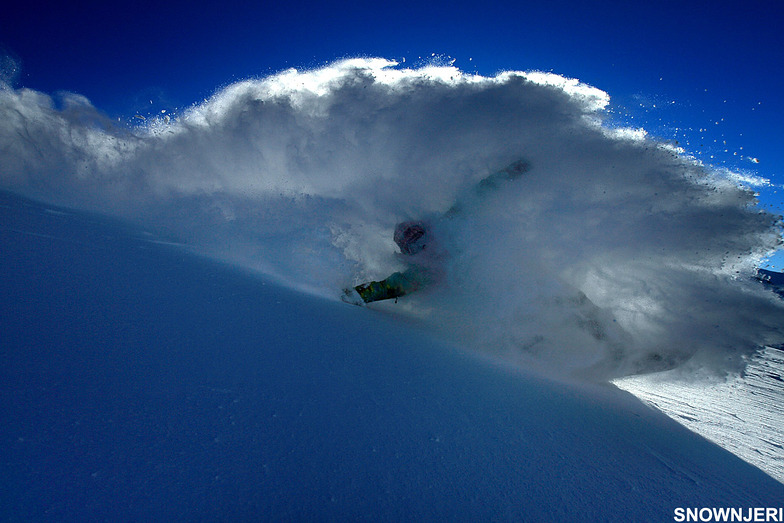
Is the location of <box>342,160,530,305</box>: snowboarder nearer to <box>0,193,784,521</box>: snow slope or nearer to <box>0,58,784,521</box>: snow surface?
<box>0,58,784,521</box>: snow surface

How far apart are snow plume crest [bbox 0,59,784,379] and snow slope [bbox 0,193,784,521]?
1.80m

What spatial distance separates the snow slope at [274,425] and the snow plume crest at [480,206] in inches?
70.9

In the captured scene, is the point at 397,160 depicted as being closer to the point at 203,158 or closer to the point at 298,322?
the point at 298,322

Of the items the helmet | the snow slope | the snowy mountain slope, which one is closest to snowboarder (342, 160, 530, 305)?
the helmet

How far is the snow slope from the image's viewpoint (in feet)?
4.31

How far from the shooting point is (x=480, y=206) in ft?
20.1

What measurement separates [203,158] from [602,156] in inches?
358

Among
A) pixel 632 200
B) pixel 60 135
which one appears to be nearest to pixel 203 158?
pixel 60 135

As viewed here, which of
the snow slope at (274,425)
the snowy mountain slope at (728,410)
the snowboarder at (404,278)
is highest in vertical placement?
the snowboarder at (404,278)

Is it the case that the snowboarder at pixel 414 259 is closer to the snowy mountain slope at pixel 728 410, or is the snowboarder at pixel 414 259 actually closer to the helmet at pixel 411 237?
the helmet at pixel 411 237

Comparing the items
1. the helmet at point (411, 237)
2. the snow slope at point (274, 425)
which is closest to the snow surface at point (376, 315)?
the snow slope at point (274, 425)

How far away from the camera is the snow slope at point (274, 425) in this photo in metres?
1.31

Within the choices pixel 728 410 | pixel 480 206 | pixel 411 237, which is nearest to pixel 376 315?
pixel 411 237

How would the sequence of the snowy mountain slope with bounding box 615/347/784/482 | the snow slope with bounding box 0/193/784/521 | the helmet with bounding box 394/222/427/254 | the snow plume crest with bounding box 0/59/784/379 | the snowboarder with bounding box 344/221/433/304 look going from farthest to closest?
the helmet with bounding box 394/222/427/254 < the snowboarder with bounding box 344/221/433/304 < the snow plume crest with bounding box 0/59/784/379 < the snowy mountain slope with bounding box 615/347/784/482 < the snow slope with bounding box 0/193/784/521
